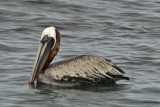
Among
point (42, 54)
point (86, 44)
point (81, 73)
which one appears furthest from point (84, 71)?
point (86, 44)

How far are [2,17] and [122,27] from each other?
3459 millimetres

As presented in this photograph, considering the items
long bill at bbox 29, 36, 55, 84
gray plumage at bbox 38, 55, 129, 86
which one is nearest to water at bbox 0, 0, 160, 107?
gray plumage at bbox 38, 55, 129, 86

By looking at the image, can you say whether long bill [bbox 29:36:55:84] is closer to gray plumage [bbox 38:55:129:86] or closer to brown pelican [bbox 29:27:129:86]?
brown pelican [bbox 29:27:129:86]

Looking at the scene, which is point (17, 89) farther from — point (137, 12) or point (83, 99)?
point (137, 12)

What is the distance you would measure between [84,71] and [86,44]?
3759 millimetres

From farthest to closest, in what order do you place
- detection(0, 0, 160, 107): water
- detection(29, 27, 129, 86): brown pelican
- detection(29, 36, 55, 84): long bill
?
detection(29, 36, 55, 84): long bill → detection(29, 27, 129, 86): brown pelican → detection(0, 0, 160, 107): water

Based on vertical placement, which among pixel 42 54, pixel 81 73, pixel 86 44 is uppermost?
pixel 42 54

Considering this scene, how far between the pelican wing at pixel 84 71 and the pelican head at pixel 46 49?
21 centimetres

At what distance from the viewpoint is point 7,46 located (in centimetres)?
1305

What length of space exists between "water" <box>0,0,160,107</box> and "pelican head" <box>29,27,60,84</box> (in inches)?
13.9

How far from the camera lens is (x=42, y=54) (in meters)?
10.4

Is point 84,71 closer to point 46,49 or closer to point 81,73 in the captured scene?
point 81,73

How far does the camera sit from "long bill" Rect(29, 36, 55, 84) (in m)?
10.3

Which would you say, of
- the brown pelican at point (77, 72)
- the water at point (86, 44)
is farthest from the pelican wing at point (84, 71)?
the water at point (86, 44)
